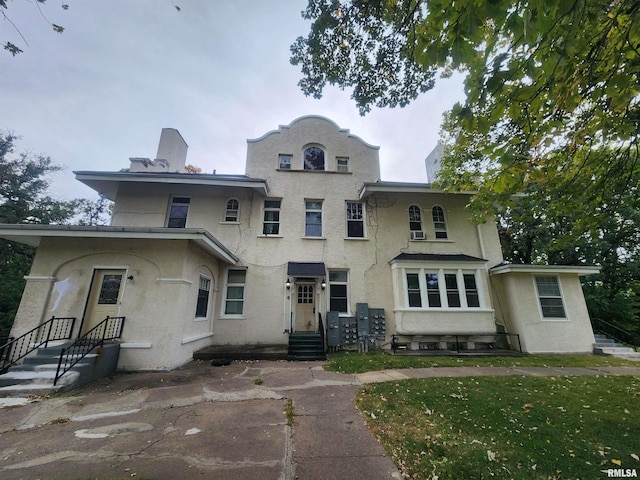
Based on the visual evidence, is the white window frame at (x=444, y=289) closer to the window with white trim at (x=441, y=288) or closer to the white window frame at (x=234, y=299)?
the window with white trim at (x=441, y=288)

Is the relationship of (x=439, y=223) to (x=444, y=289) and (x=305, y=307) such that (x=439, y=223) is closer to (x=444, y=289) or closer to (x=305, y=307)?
Result: (x=444, y=289)

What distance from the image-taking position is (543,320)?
10.1 m

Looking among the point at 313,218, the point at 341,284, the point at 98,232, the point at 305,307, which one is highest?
the point at 313,218

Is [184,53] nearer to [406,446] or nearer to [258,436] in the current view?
[258,436]

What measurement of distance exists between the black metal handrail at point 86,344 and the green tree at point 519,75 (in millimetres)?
8112

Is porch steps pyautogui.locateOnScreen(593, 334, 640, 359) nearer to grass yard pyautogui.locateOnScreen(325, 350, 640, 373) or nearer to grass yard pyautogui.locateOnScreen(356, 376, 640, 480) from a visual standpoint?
grass yard pyautogui.locateOnScreen(325, 350, 640, 373)

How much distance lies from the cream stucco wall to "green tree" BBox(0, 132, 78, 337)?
24.0 m

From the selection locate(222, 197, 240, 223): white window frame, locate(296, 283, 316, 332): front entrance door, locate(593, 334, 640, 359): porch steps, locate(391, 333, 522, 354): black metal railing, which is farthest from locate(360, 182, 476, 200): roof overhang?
locate(593, 334, 640, 359): porch steps

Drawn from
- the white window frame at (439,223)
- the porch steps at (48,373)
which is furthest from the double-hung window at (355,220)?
the porch steps at (48,373)

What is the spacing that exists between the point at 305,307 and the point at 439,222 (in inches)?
293

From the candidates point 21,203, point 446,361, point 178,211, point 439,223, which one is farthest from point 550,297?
point 21,203

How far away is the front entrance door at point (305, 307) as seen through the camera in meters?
10.4

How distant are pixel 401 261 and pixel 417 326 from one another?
2.63 metres

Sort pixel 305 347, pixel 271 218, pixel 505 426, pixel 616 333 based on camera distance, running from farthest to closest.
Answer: pixel 616 333 < pixel 271 218 < pixel 305 347 < pixel 505 426
